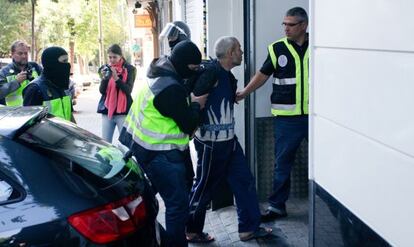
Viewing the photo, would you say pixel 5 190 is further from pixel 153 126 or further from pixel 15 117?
pixel 153 126

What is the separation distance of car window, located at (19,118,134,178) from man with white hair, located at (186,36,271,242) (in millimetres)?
1214

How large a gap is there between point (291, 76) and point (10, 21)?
33312mm

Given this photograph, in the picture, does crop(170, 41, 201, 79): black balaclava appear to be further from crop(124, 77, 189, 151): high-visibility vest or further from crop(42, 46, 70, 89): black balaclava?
crop(42, 46, 70, 89): black balaclava

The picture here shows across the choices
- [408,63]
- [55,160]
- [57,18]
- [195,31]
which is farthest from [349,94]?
[57,18]

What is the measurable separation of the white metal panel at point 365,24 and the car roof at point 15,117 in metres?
1.62

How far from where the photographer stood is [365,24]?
1.93 m

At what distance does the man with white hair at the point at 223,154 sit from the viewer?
4.48 m

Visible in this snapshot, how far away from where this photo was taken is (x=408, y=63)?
164 centimetres

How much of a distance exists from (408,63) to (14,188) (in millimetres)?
1855

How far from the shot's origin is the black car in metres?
2.47

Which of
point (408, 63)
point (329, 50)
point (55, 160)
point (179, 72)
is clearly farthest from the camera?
point (179, 72)

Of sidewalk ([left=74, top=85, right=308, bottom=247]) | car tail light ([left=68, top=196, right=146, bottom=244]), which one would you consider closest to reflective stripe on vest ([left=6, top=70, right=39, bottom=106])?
sidewalk ([left=74, top=85, right=308, bottom=247])

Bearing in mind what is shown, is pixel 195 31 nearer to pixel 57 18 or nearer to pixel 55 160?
pixel 55 160

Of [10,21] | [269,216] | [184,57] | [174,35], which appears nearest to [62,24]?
[10,21]
